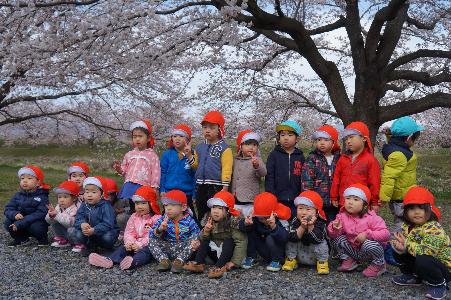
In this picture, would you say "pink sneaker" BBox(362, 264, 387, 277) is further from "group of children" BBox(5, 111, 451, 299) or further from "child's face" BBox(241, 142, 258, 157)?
"child's face" BBox(241, 142, 258, 157)

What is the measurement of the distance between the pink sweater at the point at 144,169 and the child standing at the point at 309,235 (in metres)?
1.83

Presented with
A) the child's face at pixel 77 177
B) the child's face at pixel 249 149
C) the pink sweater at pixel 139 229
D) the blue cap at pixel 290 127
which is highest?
the blue cap at pixel 290 127

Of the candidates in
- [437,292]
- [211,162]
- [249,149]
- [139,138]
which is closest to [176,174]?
[211,162]

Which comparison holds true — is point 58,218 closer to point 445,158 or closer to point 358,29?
point 358,29

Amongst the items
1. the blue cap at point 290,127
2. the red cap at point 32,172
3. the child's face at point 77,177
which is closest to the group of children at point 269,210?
the blue cap at point 290,127

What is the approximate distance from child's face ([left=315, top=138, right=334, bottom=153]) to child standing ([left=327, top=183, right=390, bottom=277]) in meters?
0.62

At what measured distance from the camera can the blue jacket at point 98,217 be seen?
5359 mm

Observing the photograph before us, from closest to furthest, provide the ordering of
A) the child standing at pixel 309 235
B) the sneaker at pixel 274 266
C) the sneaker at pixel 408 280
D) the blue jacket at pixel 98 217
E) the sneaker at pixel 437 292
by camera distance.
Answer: the sneaker at pixel 437 292 < the sneaker at pixel 408 280 < the child standing at pixel 309 235 < the sneaker at pixel 274 266 < the blue jacket at pixel 98 217

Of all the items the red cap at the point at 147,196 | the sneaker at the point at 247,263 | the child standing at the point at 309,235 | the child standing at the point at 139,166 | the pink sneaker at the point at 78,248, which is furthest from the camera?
the child standing at the point at 139,166

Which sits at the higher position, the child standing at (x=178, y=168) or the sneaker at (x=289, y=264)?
the child standing at (x=178, y=168)

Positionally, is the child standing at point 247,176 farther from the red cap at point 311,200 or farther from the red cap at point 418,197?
the red cap at point 418,197

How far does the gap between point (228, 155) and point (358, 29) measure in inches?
195

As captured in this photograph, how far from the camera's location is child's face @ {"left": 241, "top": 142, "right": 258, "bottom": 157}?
532cm

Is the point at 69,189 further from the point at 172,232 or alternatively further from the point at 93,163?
the point at 93,163
